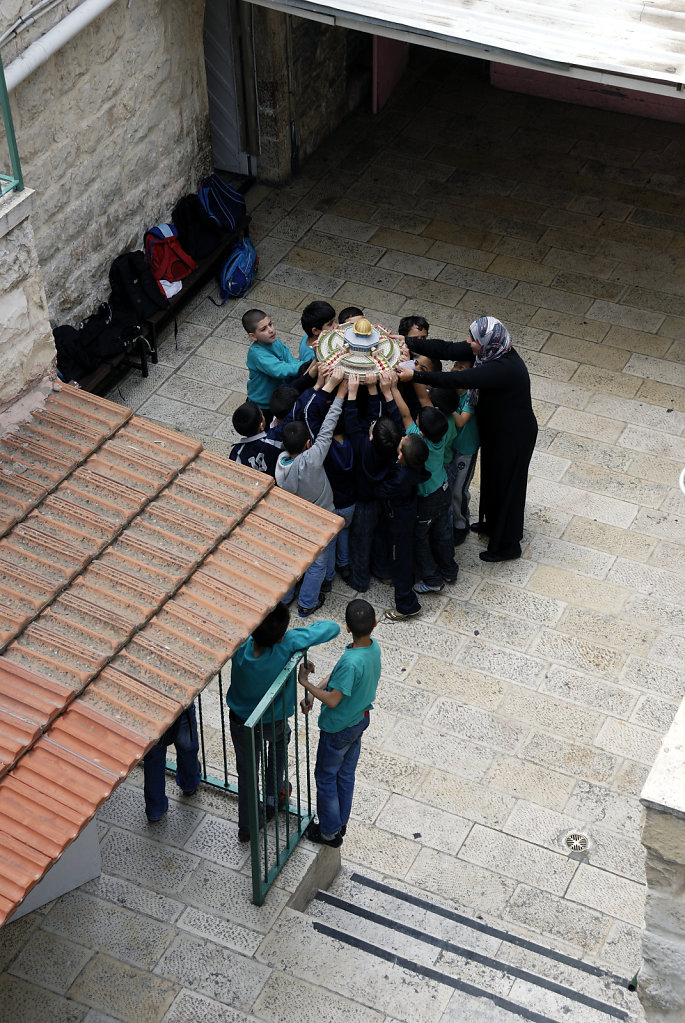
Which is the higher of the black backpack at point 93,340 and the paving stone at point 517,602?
the black backpack at point 93,340

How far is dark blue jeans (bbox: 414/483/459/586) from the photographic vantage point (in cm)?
882

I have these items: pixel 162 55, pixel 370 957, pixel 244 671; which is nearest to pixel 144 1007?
pixel 370 957

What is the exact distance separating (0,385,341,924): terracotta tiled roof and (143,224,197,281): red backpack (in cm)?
490

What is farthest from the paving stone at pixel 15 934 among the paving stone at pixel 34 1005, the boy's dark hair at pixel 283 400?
the boy's dark hair at pixel 283 400

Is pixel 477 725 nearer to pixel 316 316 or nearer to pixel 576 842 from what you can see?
pixel 576 842

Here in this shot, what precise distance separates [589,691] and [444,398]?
1.98 meters

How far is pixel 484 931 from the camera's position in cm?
728

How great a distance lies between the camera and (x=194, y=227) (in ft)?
37.8

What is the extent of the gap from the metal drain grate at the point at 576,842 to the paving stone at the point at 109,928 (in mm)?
2374

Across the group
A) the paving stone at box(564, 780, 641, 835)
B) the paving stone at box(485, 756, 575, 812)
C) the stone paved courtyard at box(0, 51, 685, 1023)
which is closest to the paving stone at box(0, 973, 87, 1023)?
the stone paved courtyard at box(0, 51, 685, 1023)

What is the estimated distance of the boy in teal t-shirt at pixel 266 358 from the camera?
911 cm

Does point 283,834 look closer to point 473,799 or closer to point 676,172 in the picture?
point 473,799

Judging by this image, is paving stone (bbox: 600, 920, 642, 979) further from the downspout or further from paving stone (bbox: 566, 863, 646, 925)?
the downspout

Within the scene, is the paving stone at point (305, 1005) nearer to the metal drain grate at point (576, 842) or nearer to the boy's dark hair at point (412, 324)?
the metal drain grate at point (576, 842)
